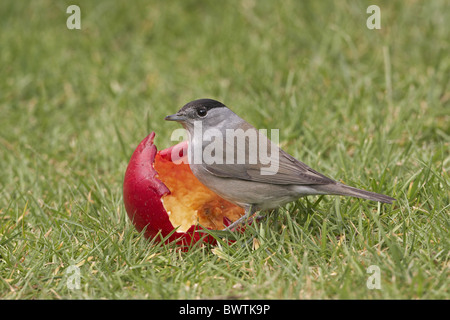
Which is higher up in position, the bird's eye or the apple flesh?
the bird's eye

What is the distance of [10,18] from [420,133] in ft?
17.4

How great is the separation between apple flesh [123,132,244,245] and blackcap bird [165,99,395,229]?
0.64 feet

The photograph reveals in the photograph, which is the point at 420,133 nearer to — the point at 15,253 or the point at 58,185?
the point at 58,185

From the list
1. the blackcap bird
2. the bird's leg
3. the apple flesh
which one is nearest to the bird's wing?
the blackcap bird

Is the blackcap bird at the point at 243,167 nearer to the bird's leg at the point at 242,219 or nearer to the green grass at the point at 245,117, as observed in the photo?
the bird's leg at the point at 242,219

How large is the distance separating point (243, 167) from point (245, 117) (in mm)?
1846

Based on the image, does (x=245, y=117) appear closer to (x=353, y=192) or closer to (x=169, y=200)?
(x=169, y=200)

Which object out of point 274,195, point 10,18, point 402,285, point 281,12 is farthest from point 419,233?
point 10,18

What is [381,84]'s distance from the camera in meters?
6.09

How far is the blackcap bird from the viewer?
150 inches

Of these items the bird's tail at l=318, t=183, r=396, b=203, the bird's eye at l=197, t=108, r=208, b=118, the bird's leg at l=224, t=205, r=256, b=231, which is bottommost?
the bird's leg at l=224, t=205, r=256, b=231

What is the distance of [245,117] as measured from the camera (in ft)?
18.7

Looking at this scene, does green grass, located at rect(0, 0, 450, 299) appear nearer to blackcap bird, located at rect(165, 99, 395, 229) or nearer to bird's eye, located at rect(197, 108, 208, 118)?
blackcap bird, located at rect(165, 99, 395, 229)

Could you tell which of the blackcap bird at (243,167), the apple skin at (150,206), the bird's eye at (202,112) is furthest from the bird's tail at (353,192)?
the bird's eye at (202,112)
